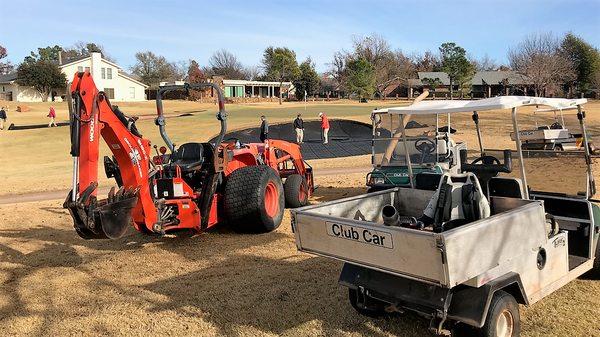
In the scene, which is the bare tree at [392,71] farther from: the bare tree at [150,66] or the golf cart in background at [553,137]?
the golf cart in background at [553,137]

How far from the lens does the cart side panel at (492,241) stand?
3424 millimetres

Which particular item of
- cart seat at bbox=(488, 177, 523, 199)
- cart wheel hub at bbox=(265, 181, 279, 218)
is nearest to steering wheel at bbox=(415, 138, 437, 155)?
cart wheel hub at bbox=(265, 181, 279, 218)

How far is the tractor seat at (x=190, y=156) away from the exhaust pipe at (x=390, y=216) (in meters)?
3.20

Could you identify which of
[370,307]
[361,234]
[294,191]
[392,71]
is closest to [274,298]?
[370,307]

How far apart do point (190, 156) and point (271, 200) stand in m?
1.47

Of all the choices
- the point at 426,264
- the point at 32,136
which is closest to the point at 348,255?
the point at 426,264

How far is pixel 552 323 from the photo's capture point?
14.9 ft

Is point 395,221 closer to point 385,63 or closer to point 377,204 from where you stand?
point 377,204

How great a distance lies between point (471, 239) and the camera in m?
3.51

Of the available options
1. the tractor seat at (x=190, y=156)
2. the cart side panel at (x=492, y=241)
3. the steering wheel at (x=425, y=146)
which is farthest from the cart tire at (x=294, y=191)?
the cart side panel at (x=492, y=241)

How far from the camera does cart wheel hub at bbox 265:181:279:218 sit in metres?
8.02

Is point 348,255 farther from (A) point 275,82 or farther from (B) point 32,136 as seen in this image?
(A) point 275,82

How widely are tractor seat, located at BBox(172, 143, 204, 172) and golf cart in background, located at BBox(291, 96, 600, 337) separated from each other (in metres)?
3.08

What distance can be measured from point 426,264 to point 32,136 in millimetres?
31342
